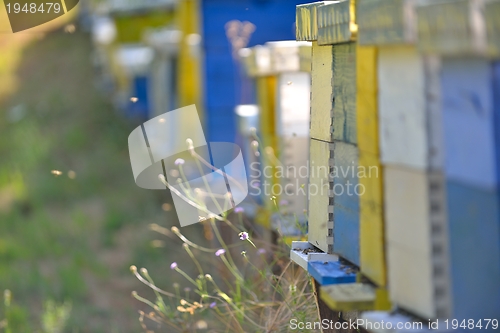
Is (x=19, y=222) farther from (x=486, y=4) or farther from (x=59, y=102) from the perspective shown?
(x=486, y=4)

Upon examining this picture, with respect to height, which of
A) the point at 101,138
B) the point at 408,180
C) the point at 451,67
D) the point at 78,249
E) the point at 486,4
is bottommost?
the point at 78,249

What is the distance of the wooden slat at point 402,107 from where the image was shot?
130 centimetres

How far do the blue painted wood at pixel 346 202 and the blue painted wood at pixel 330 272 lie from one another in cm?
4

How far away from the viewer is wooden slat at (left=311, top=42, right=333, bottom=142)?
1.82m

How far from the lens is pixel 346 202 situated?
173 centimetres

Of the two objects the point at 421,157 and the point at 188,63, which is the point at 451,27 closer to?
the point at 421,157

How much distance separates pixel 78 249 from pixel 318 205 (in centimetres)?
384

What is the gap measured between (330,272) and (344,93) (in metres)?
0.49

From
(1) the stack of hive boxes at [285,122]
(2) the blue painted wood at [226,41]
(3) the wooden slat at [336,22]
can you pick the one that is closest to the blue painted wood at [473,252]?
(3) the wooden slat at [336,22]

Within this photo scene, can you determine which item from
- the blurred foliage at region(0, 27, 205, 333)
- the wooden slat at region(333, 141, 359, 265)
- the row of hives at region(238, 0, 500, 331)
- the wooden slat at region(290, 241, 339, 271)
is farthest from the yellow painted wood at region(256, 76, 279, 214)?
the row of hives at region(238, 0, 500, 331)

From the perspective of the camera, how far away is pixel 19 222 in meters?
5.93

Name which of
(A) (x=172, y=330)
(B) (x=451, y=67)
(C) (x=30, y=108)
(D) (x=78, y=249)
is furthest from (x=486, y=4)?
(C) (x=30, y=108)

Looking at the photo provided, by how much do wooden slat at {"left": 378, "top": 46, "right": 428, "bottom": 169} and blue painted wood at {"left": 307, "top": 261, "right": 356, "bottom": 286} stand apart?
36cm

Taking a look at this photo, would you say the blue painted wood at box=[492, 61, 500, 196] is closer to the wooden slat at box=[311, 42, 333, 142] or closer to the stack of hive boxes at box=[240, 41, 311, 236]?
the wooden slat at box=[311, 42, 333, 142]
